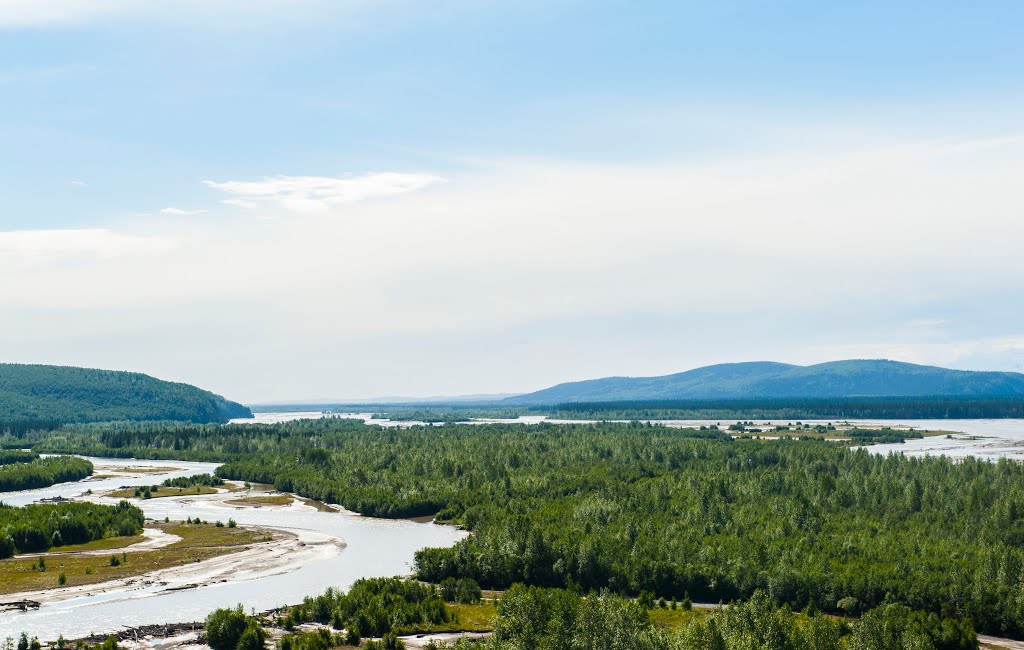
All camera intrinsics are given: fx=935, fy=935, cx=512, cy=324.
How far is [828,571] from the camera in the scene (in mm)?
89312

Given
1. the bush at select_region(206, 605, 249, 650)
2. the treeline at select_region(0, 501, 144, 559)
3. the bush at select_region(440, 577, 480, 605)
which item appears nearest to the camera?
the bush at select_region(206, 605, 249, 650)

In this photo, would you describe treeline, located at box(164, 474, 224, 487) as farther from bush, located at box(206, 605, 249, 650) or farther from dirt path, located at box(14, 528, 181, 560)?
bush, located at box(206, 605, 249, 650)

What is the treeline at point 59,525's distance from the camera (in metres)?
121

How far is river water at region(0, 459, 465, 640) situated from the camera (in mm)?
84125

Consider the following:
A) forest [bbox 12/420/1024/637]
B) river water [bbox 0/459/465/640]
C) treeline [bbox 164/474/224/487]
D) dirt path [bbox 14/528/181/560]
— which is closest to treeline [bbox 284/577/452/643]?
river water [bbox 0/459/465/640]

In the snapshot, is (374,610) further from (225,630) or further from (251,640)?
(225,630)

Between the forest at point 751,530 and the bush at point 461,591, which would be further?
the bush at point 461,591

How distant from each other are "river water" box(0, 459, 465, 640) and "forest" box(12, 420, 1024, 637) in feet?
26.5

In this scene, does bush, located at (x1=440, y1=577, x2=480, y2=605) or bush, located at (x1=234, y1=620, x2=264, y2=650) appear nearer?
bush, located at (x1=234, y1=620, x2=264, y2=650)

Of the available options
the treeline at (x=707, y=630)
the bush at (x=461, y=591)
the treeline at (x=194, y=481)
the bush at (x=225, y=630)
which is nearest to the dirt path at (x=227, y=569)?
the bush at (x=225, y=630)

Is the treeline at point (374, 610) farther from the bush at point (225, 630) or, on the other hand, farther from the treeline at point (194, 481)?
the treeline at point (194, 481)

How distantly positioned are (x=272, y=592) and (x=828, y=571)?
5554 cm

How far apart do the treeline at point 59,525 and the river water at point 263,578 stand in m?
11.4

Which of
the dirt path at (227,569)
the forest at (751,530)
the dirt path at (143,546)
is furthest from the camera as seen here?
the dirt path at (143,546)
